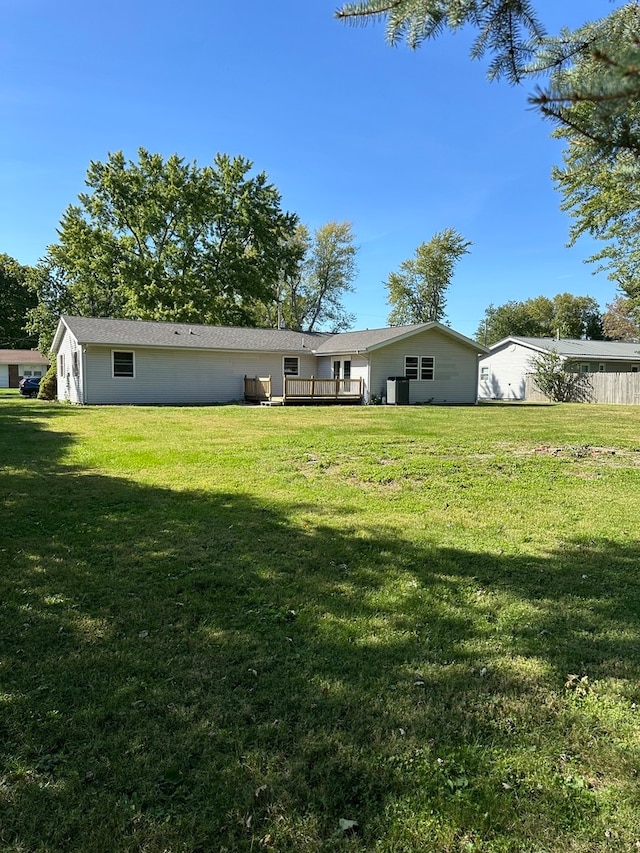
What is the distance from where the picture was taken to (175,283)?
3284 centimetres

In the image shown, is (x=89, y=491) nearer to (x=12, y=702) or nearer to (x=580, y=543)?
(x=12, y=702)

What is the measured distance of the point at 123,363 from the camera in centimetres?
2147

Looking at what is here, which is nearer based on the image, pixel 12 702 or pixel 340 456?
pixel 12 702

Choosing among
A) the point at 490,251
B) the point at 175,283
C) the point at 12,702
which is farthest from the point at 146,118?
the point at 490,251

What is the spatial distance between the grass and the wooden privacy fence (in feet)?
70.8

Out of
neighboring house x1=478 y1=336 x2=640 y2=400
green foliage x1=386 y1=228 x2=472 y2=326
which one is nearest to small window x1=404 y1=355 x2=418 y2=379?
neighboring house x1=478 y1=336 x2=640 y2=400

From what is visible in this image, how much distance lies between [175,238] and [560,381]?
85.3 ft

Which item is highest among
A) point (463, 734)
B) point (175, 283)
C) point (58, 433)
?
point (175, 283)

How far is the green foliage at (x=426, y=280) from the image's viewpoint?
151 feet

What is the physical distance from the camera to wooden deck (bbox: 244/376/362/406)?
2141 centimetres

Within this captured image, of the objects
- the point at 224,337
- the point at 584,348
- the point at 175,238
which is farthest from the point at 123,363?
the point at 584,348

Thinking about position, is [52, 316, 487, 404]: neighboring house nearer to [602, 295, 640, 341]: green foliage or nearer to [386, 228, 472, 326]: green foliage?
[386, 228, 472, 326]: green foliage

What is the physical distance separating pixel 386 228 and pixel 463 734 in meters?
37.3

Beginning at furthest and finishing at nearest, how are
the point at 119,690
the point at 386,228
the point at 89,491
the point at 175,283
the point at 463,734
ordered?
the point at 386,228 → the point at 175,283 → the point at 89,491 → the point at 119,690 → the point at 463,734
